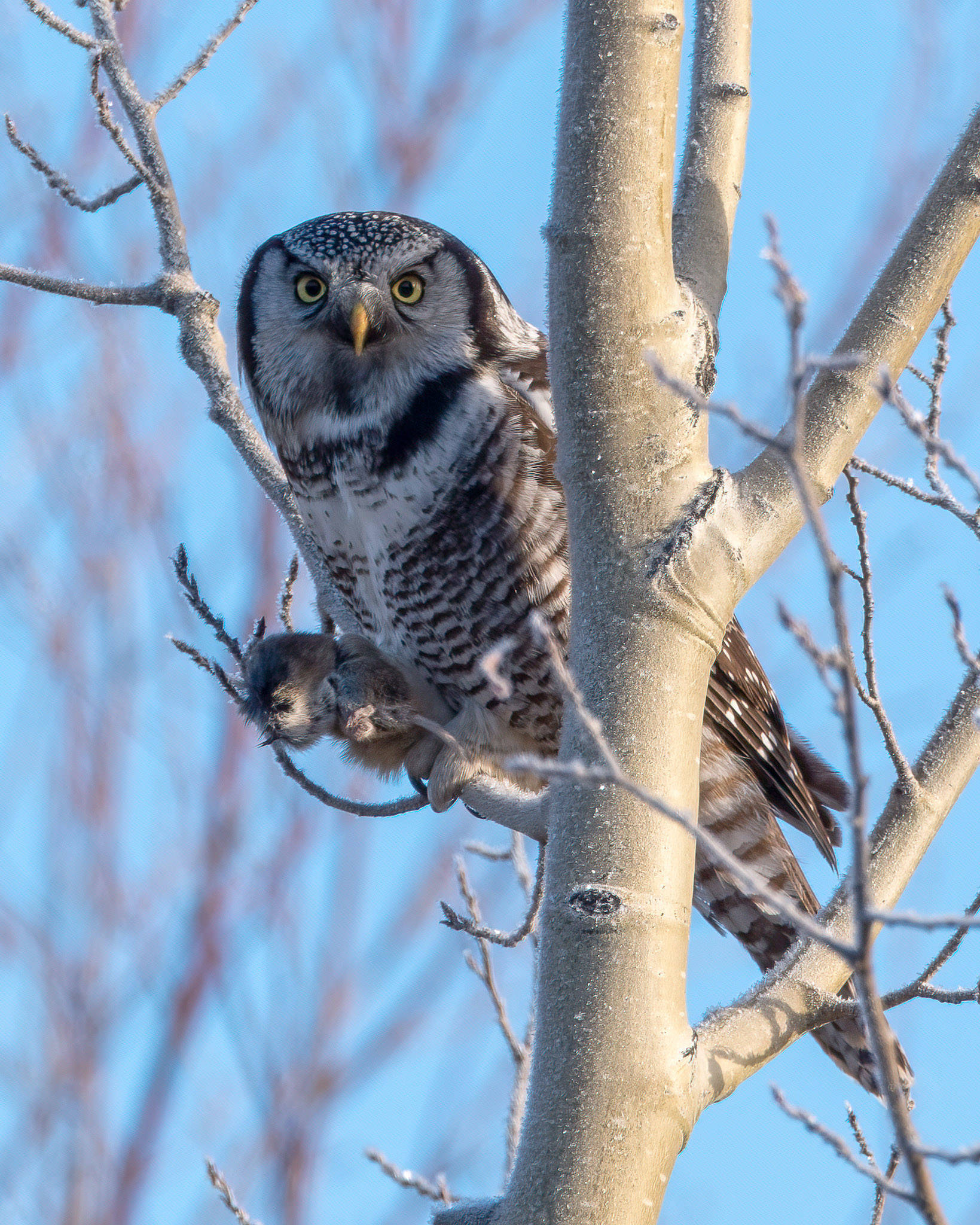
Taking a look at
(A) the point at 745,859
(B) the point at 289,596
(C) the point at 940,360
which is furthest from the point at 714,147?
(A) the point at 745,859

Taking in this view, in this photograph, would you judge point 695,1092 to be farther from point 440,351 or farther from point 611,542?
point 440,351

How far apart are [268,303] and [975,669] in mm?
2452

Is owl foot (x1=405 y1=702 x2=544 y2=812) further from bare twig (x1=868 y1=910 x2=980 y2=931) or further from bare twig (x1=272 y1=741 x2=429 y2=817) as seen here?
bare twig (x1=868 y1=910 x2=980 y2=931)

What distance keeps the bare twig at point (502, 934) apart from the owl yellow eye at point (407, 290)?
59.1 inches

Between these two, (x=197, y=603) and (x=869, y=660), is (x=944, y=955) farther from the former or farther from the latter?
(x=197, y=603)

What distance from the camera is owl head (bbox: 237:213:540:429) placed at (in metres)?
3.35

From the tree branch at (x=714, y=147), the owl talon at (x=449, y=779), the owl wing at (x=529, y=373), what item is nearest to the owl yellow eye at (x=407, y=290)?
the owl wing at (x=529, y=373)

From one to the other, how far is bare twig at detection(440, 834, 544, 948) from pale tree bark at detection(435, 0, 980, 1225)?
656mm

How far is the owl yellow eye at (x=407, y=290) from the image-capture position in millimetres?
3432

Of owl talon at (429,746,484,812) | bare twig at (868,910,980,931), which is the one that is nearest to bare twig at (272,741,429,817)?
owl talon at (429,746,484,812)

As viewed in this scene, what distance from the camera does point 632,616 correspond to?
185cm

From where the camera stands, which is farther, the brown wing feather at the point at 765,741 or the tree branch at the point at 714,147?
the brown wing feather at the point at 765,741

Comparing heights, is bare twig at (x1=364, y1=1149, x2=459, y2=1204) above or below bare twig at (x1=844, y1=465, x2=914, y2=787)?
below

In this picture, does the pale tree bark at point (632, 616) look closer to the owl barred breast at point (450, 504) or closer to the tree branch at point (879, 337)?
the tree branch at point (879, 337)
